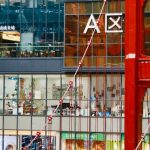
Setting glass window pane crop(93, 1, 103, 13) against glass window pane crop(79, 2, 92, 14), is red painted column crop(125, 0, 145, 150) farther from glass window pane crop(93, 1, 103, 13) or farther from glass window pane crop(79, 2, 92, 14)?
glass window pane crop(79, 2, 92, 14)

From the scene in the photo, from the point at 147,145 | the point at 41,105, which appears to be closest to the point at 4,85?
the point at 41,105

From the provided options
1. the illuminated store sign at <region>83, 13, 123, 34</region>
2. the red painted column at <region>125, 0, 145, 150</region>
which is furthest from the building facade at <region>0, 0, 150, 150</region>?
the red painted column at <region>125, 0, 145, 150</region>

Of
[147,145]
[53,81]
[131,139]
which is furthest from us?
[53,81]

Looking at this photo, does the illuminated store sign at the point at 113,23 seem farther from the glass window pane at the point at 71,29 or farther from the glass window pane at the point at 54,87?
the glass window pane at the point at 54,87

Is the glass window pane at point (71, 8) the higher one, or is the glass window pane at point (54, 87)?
the glass window pane at point (71, 8)

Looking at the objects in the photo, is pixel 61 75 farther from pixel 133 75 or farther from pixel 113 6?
pixel 133 75

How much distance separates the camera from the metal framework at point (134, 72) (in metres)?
11.3

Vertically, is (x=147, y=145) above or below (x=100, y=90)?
below

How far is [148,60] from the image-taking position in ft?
37.8

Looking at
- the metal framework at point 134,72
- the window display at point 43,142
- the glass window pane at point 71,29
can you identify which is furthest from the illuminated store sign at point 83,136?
the metal framework at point 134,72

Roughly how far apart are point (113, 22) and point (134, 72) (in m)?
22.5

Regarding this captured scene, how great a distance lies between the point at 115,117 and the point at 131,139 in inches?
919

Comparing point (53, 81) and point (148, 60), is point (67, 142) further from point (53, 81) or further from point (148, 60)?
point (148, 60)

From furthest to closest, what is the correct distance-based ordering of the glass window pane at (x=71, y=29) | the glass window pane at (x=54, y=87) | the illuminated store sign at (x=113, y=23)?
the glass window pane at (x=54, y=87) < the glass window pane at (x=71, y=29) < the illuminated store sign at (x=113, y=23)
